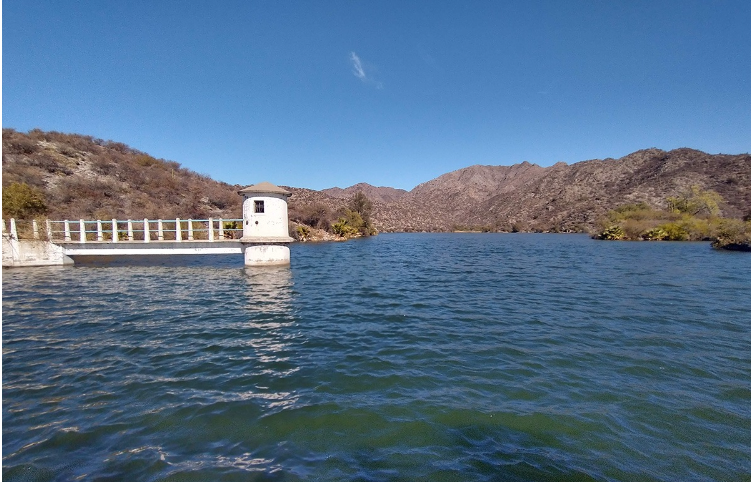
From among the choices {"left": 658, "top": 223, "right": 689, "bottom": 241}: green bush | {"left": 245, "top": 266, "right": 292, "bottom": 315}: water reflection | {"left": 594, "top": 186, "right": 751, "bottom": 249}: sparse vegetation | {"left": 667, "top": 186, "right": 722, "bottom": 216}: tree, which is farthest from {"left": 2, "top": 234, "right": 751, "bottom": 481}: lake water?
{"left": 667, "top": 186, "right": 722, "bottom": 216}: tree

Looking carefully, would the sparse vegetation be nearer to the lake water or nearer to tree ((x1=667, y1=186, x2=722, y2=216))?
tree ((x1=667, y1=186, x2=722, y2=216))

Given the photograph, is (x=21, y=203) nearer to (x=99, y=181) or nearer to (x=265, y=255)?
(x=99, y=181)

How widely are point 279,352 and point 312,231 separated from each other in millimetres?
49254

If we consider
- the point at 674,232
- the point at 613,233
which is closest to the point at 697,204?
the point at 674,232

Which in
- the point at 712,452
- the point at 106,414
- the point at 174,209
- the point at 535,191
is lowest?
the point at 712,452

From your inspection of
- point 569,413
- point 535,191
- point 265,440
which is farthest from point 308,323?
point 535,191

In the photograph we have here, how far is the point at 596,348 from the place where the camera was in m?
8.39

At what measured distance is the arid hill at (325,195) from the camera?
3881 centimetres

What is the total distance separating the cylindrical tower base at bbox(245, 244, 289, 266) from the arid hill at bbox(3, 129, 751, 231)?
21664mm

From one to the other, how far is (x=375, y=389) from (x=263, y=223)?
1581 centimetres

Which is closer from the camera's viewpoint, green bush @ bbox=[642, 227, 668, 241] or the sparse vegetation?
the sparse vegetation

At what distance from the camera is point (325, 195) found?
3957 inches

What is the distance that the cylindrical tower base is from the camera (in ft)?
68.1

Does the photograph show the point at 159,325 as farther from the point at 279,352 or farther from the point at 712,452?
the point at 712,452
